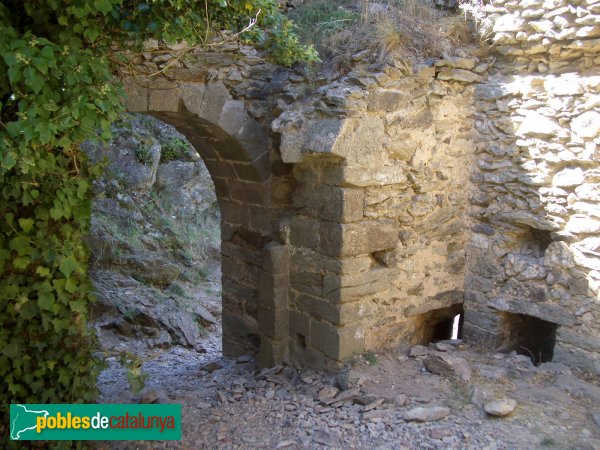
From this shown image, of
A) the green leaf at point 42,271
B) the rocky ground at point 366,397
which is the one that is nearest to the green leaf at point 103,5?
the rocky ground at point 366,397

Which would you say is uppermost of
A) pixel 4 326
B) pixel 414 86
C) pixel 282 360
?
pixel 414 86

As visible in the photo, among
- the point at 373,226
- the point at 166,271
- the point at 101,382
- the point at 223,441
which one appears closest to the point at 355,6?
the point at 373,226

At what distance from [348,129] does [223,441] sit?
7.20 ft

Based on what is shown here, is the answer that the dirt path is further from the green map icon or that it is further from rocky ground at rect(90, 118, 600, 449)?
the green map icon

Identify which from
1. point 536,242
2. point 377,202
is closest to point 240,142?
point 377,202

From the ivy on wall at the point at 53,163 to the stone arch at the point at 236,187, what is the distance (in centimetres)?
73

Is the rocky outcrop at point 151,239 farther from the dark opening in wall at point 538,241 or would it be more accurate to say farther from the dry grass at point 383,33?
the dark opening in wall at point 538,241

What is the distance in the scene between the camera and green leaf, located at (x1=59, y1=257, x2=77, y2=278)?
3.01 meters

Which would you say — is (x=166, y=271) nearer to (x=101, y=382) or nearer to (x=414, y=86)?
(x=101, y=382)

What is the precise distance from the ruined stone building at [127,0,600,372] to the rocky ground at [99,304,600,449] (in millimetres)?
210

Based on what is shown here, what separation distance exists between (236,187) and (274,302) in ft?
3.47

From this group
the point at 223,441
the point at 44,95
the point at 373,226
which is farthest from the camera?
the point at 373,226

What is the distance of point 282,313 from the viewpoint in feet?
15.4

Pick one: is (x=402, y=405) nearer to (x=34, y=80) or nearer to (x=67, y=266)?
(x=67, y=266)
